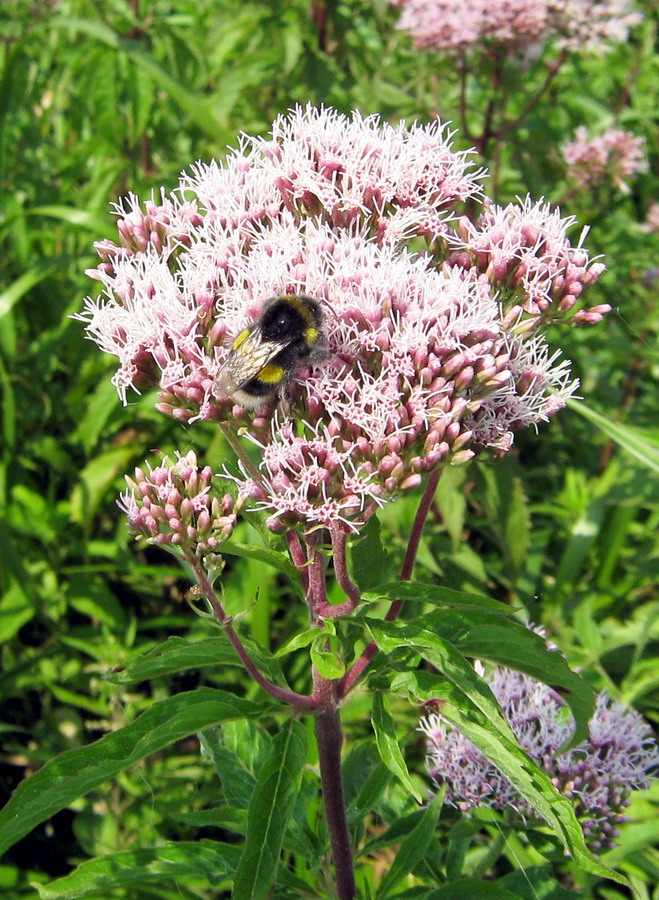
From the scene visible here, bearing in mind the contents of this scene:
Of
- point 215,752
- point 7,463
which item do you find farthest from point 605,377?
point 215,752

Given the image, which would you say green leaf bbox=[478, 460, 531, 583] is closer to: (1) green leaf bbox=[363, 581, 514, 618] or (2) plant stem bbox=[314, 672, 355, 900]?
(2) plant stem bbox=[314, 672, 355, 900]

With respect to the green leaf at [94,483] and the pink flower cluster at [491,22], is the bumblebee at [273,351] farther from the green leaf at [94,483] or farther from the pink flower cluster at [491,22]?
the pink flower cluster at [491,22]

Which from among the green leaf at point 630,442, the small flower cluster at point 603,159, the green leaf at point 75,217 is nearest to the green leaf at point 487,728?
the green leaf at point 630,442

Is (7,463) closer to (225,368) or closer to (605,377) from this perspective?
(225,368)

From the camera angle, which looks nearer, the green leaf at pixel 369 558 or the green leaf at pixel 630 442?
the green leaf at pixel 369 558

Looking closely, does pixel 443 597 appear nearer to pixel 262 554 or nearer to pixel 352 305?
pixel 262 554

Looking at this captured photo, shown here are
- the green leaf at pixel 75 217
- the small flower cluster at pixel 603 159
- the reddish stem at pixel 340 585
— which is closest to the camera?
the reddish stem at pixel 340 585
